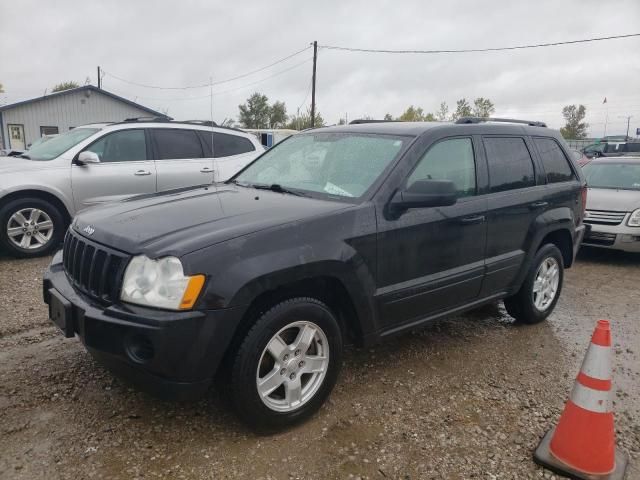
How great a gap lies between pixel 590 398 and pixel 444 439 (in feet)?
2.59

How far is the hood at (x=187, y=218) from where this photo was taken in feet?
8.12

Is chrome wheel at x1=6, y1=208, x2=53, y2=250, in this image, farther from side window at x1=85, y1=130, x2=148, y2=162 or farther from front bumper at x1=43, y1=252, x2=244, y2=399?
front bumper at x1=43, y1=252, x2=244, y2=399

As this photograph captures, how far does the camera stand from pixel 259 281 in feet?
8.10

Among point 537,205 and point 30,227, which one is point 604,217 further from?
point 30,227

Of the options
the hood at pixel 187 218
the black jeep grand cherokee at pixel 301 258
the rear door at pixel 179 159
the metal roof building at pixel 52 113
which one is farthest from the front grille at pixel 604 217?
the metal roof building at pixel 52 113

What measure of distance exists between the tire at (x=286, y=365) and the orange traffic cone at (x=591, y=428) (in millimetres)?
1244

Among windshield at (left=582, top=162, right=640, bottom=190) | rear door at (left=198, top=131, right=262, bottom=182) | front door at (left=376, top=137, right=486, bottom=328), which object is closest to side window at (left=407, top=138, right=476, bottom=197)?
front door at (left=376, top=137, right=486, bottom=328)

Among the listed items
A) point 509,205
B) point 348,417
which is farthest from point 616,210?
point 348,417

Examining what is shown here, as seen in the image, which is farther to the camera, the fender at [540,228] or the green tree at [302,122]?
the green tree at [302,122]

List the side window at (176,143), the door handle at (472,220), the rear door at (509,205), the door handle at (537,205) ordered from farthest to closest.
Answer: the side window at (176,143)
the door handle at (537,205)
the rear door at (509,205)
the door handle at (472,220)

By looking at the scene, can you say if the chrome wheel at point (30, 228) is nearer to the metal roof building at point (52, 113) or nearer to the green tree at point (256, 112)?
the metal roof building at point (52, 113)

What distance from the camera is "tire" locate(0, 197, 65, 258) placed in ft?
19.8

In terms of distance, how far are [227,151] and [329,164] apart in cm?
454

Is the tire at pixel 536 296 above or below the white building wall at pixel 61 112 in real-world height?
below
